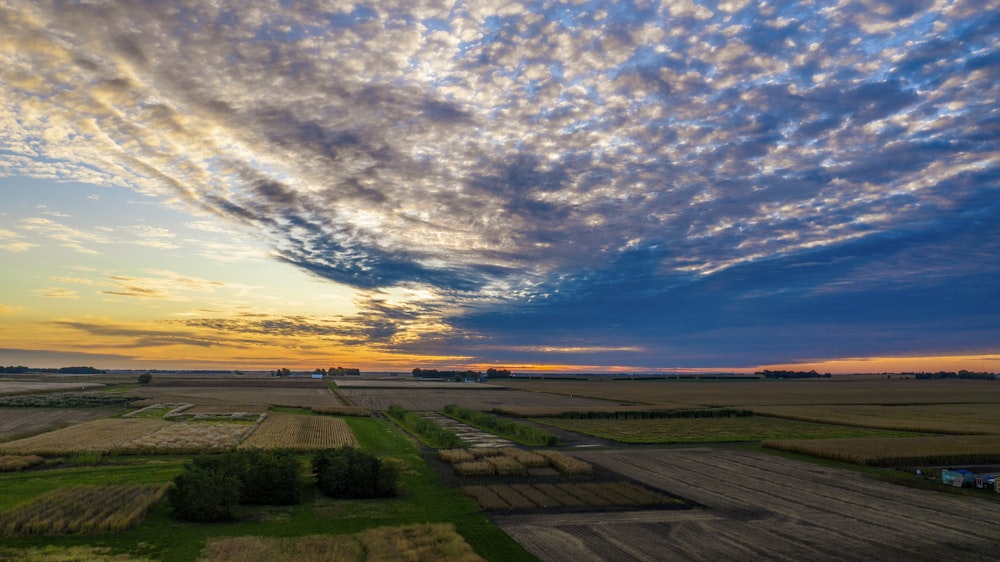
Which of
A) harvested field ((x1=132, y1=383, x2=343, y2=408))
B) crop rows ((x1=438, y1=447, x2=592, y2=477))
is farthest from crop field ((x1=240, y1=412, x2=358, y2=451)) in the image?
harvested field ((x1=132, y1=383, x2=343, y2=408))

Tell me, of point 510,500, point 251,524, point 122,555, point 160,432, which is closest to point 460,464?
point 510,500

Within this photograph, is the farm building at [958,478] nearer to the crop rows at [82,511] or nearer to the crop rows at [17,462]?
the crop rows at [82,511]

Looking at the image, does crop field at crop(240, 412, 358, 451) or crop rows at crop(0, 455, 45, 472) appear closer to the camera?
crop rows at crop(0, 455, 45, 472)

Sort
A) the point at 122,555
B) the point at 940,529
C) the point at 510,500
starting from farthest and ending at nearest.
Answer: the point at 510,500 < the point at 940,529 < the point at 122,555

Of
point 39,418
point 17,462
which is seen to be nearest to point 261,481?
point 17,462

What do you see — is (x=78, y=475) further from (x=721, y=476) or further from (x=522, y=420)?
(x=522, y=420)

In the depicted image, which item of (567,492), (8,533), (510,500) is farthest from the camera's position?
(567,492)

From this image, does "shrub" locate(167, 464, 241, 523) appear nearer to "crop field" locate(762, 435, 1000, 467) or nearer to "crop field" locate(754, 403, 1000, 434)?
"crop field" locate(762, 435, 1000, 467)
